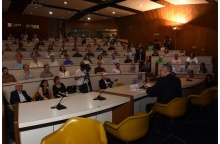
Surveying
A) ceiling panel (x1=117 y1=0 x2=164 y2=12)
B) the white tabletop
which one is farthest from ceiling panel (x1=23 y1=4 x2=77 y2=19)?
the white tabletop

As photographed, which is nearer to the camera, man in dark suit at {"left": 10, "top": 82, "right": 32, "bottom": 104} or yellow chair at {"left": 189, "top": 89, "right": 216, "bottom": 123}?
yellow chair at {"left": 189, "top": 89, "right": 216, "bottom": 123}

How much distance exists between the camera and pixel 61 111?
260 centimetres

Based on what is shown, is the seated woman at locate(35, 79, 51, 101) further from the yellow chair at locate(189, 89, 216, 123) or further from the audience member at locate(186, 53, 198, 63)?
the audience member at locate(186, 53, 198, 63)

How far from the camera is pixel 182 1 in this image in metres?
11.2

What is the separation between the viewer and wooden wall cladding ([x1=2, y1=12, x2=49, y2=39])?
14.8m

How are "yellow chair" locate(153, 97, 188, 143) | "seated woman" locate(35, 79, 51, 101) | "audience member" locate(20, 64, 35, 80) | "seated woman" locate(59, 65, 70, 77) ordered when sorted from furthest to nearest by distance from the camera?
"seated woman" locate(59, 65, 70, 77) < "audience member" locate(20, 64, 35, 80) < "seated woman" locate(35, 79, 51, 101) < "yellow chair" locate(153, 97, 188, 143)

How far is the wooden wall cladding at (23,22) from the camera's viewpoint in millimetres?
14836

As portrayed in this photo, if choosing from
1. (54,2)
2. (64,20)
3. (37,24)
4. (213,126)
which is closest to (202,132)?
(213,126)

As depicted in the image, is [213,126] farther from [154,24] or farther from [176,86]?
[154,24]

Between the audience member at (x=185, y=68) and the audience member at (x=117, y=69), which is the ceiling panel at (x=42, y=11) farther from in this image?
the audience member at (x=185, y=68)

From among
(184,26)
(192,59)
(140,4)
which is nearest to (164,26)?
(184,26)

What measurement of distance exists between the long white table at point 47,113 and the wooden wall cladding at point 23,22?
13324mm

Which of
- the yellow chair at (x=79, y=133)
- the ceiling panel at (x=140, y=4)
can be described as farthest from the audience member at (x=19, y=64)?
the ceiling panel at (x=140, y=4)

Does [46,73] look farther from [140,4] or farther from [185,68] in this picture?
[140,4]
